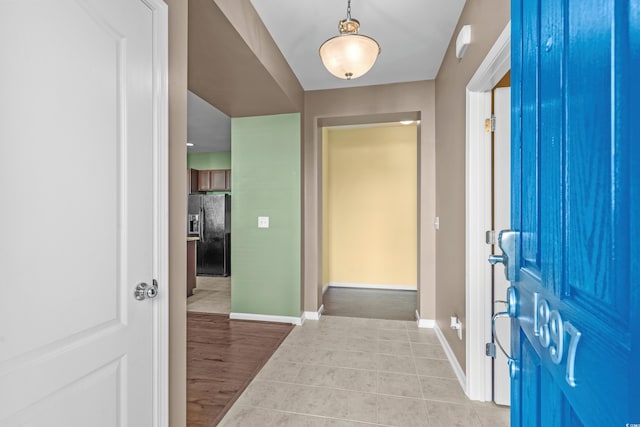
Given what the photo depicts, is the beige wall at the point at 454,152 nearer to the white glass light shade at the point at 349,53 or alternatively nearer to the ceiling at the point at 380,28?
the ceiling at the point at 380,28

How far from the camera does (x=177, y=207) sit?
1.29 metres

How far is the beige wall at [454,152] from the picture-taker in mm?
1681

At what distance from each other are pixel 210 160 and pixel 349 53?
236 inches

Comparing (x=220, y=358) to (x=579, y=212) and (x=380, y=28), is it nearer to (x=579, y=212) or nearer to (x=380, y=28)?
(x=579, y=212)

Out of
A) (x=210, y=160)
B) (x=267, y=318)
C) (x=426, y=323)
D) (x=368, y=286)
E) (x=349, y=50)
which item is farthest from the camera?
(x=210, y=160)

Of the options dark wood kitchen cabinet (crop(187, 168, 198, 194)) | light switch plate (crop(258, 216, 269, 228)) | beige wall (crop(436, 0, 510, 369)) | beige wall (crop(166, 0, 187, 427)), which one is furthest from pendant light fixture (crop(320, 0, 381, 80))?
dark wood kitchen cabinet (crop(187, 168, 198, 194))

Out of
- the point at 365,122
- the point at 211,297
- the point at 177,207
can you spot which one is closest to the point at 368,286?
the point at 211,297

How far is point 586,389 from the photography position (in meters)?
0.43

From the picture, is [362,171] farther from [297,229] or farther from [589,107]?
[589,107]
